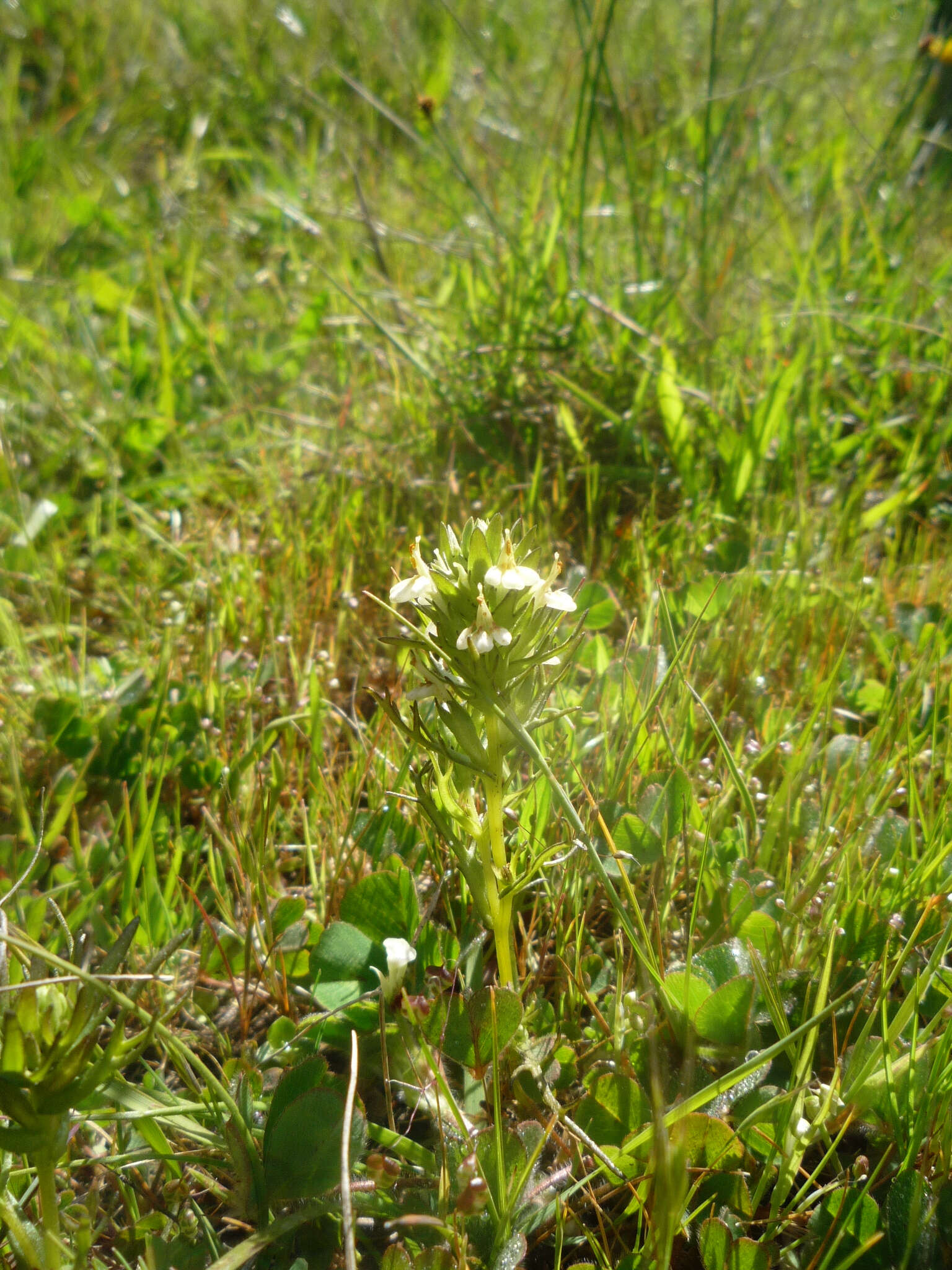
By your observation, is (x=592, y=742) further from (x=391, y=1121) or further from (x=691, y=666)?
(x=391, y=1121)

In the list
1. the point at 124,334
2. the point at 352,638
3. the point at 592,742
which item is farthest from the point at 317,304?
the point at 592,742

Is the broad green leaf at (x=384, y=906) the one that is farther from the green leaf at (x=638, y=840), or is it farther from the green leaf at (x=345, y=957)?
the green leaf at (x=638, y=840)

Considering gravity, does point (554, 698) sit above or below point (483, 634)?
below

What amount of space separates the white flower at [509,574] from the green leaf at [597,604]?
831mm

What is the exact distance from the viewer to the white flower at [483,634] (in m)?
0.96

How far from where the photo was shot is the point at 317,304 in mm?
3162

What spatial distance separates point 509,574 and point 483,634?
8 centimetres

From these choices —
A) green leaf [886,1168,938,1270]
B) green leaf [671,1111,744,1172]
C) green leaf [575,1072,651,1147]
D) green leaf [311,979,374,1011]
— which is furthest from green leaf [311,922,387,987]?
green leaf [886,1168,938,1270]

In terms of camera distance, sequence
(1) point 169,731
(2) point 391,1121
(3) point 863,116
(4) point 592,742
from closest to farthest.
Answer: (2) point 391,1121 → (4) point 592,742 → (1) point 169,731 → (3) point 863,116

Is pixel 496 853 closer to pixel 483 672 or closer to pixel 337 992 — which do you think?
pixel 483 672

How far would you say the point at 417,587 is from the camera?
3.38ft

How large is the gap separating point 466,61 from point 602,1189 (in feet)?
15.3

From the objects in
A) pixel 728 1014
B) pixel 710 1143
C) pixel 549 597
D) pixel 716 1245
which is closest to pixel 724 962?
pixel 728 1014

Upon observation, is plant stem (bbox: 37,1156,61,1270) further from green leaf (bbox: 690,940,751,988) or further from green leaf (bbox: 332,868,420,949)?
green leaf (bbox: 690,940,751,988)
